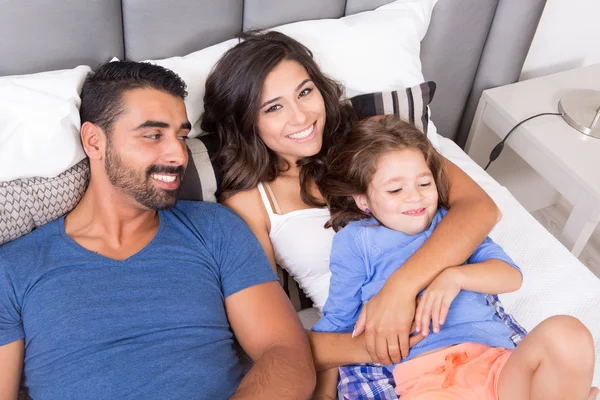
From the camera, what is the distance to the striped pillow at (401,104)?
1440mm

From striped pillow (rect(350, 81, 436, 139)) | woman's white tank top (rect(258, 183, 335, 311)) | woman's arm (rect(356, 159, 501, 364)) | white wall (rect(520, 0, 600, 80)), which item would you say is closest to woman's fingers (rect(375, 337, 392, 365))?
woman's arm (rect(356, 159, 501, 364))

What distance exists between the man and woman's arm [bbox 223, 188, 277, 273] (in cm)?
7

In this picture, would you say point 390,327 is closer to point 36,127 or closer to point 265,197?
point 265,197

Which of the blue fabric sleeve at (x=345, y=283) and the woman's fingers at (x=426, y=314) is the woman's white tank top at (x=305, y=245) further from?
the woman's fingers at (x=426, y=314)

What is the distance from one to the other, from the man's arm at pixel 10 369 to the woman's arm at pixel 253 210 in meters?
0.54

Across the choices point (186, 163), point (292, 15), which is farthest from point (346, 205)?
point (292, 15)

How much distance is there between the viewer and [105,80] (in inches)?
45.9

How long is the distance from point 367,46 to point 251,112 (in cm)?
45

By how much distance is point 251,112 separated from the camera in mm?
1237

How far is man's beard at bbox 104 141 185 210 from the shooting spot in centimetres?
114

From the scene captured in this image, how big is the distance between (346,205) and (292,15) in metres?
0.57

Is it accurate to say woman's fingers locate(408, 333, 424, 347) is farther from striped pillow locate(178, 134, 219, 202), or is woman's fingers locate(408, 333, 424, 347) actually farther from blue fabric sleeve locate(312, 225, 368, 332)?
striped pillow locate(178, 134, 219, 202)

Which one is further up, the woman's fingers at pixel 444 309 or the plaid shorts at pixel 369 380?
the woman's fingers at pixel 444 309

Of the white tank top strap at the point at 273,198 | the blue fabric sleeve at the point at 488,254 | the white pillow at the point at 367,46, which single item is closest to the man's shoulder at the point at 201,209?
the white tank top strap at the point at 273,198
